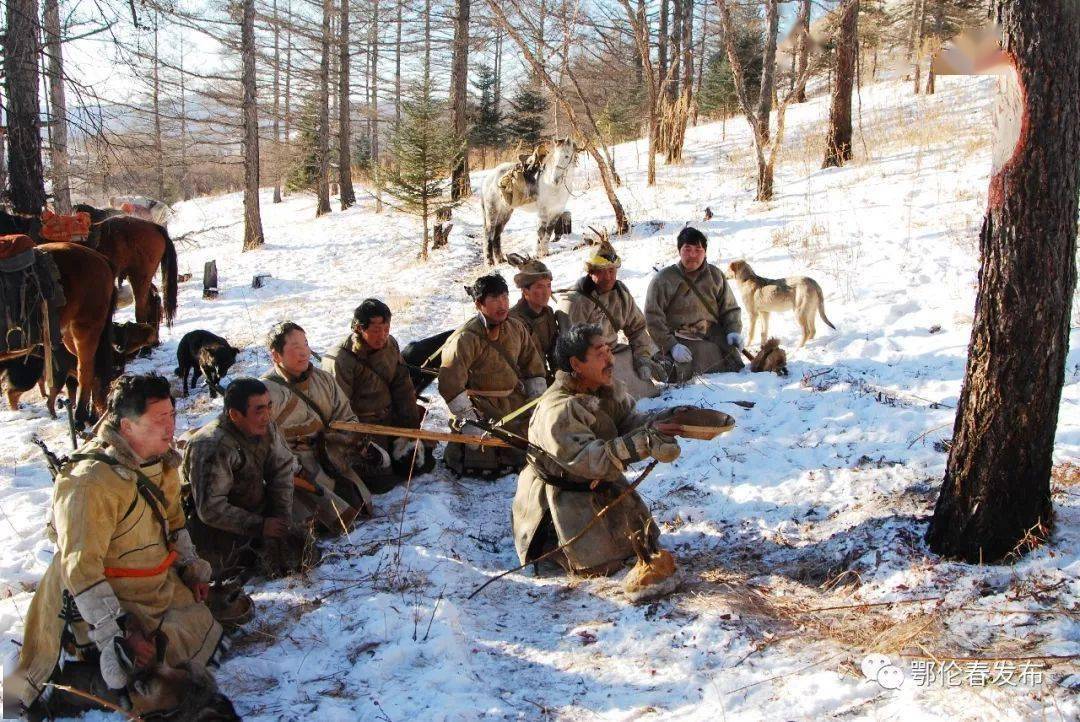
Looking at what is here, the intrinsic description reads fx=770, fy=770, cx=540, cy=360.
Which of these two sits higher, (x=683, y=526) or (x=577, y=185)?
(x=577, y=185)

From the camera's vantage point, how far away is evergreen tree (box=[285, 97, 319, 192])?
2512 cm

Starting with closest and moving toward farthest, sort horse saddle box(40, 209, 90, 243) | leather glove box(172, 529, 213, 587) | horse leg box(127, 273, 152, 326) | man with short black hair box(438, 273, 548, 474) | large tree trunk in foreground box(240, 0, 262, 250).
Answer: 1. leather glove box(172, 529, 213, 587)
2. man with short black hair box(438, 273, 548, 474)
3. horse saddle box(40, 209, 90, 243)
4. horse leg box(127, 273, 152, 326)
5. large tree trunk in foreground box(240, 0, 262, 250)

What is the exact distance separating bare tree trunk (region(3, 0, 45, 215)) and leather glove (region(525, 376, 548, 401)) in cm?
505

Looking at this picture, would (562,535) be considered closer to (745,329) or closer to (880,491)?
(880,491)

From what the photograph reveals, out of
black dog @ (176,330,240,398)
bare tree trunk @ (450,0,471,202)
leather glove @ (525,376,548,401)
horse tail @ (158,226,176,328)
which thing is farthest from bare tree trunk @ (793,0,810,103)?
horse tail @ (158,226,176,328)

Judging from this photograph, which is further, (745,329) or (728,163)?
(728,163)

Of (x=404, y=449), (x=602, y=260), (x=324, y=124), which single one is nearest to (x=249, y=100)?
(x=324, y=124)

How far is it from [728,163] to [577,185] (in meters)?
3.75

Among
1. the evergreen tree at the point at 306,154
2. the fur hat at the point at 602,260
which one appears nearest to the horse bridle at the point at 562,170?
the fur hat at the point at 602,260

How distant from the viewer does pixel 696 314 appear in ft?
23.0

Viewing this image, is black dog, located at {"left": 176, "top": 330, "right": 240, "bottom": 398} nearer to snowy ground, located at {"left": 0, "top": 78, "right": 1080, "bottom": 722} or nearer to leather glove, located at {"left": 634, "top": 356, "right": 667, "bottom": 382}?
snowy ground, located at {"left": 0, "top": 78, "right": 1080, "bottom": 722}

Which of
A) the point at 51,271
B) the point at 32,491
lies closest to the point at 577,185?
the point at 51,271

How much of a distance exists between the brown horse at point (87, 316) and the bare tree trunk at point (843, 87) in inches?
401

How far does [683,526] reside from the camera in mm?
4574
